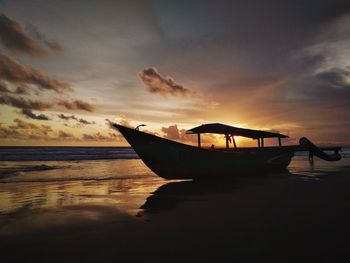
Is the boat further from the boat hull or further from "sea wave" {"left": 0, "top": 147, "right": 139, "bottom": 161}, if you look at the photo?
"sea wave" {"left": 0, "top": 147, "right": 139, "bottom": 161}

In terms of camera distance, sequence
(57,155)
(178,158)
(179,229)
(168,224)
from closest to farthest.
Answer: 1. (179,229)
2. (168,224)
3. (178,158)
4. (57,155)

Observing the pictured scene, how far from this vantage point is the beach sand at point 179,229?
13.9 feet

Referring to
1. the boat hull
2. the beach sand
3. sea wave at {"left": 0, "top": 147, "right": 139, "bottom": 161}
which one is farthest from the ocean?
sea wave at {"left": 0, "top": 147, "right": 139, "bottom": 161}

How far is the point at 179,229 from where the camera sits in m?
5.61

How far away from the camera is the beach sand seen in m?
4.25

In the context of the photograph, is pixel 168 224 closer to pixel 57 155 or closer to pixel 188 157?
pixel 188 157

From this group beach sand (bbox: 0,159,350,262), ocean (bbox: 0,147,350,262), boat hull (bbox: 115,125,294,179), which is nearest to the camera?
beach sand (bbox: 0,159,350,262)

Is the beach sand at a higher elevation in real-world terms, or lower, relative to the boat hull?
lower

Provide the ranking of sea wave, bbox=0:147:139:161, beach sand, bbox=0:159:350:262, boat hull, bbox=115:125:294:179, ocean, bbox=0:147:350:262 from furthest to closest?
sea wave, bbox=0:147:139:161 → boat hull, bbox=115:125:294:179 → ocean, bbox=0:147:350:262 → beach sand, bbox=0:159:350:262

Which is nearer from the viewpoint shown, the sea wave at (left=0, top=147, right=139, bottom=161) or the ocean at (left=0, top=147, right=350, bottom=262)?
the ocean at (left=0, top=147, right=350, bottom=262)

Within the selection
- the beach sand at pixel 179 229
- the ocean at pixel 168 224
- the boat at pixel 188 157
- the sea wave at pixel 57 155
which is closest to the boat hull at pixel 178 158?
the boat at pixel 188 157

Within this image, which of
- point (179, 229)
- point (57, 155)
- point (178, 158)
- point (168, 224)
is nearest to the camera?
point (179, 229)

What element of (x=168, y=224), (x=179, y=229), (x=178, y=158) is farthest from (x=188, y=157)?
(x=179, y=229)

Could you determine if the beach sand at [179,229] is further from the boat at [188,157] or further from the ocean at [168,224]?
the boat at [188,157]
